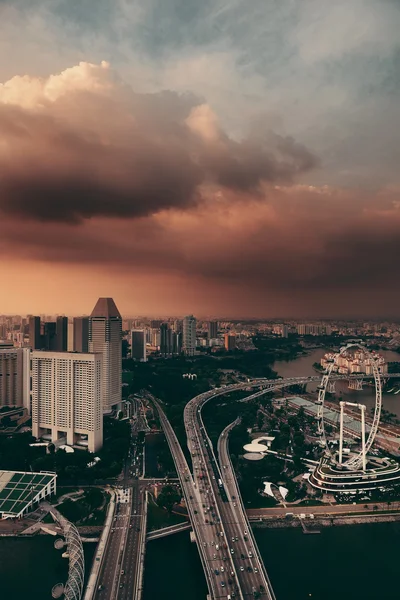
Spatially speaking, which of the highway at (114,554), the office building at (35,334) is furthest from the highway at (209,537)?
the office building at (35,334)

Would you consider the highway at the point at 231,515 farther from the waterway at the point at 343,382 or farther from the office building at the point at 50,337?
the office building at the point at 50,337

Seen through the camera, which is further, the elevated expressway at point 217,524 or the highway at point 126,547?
the highway at point 126,547

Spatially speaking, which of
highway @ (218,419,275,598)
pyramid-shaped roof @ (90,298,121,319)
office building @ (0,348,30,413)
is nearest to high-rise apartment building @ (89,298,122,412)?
pyramid-shaped roof @ (90,298,121,319)

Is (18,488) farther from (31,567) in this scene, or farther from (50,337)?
(50,337)

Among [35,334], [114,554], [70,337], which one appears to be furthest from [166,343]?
[114,554]

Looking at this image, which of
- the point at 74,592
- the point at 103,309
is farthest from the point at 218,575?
the point at 103,309

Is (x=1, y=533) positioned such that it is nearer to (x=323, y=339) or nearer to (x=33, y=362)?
(x=33, y=362)

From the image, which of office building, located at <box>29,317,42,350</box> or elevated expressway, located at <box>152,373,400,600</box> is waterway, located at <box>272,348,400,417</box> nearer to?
elevated expressway, located at <box>152,373,400,600</box>
